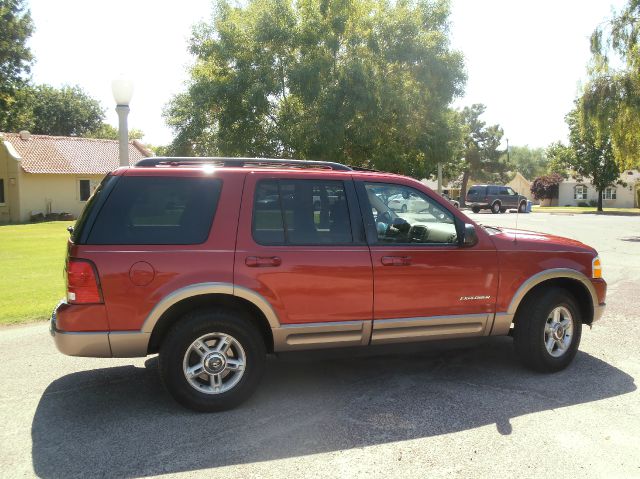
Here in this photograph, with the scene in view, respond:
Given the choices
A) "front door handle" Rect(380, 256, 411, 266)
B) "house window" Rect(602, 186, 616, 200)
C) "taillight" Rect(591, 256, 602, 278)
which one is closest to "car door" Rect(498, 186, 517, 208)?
"house window" Rect(602, 186, 616, 200)

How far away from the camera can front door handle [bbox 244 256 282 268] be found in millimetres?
4234

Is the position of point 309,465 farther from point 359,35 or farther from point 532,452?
point 359,35

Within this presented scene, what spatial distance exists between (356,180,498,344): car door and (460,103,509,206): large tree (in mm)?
66524

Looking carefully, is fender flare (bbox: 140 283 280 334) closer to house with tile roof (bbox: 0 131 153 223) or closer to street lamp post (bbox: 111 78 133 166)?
street lamp post (bbox: 111 78 133 166)

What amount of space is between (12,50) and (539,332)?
25043 millimetres

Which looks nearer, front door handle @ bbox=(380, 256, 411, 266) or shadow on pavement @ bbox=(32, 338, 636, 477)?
shadow on pavement @ bbox=(32, 338, 636, 477)

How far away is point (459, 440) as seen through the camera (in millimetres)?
3775

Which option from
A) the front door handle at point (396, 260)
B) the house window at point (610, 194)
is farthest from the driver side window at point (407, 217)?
the house window at point (610, 194)

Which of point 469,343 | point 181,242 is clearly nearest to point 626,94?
point 469,343

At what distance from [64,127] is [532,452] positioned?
2450 inches

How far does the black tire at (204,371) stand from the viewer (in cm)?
413

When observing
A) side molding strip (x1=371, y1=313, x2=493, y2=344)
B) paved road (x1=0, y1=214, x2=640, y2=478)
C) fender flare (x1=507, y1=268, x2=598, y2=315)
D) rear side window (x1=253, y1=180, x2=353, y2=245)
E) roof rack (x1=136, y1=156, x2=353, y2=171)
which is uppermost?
roof rack (x1=136, y1=156, x2=353, y2=171)

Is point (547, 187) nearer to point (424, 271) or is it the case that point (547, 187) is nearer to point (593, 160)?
point (593, 160)

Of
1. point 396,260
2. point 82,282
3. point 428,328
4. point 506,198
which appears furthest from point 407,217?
point 506,198
